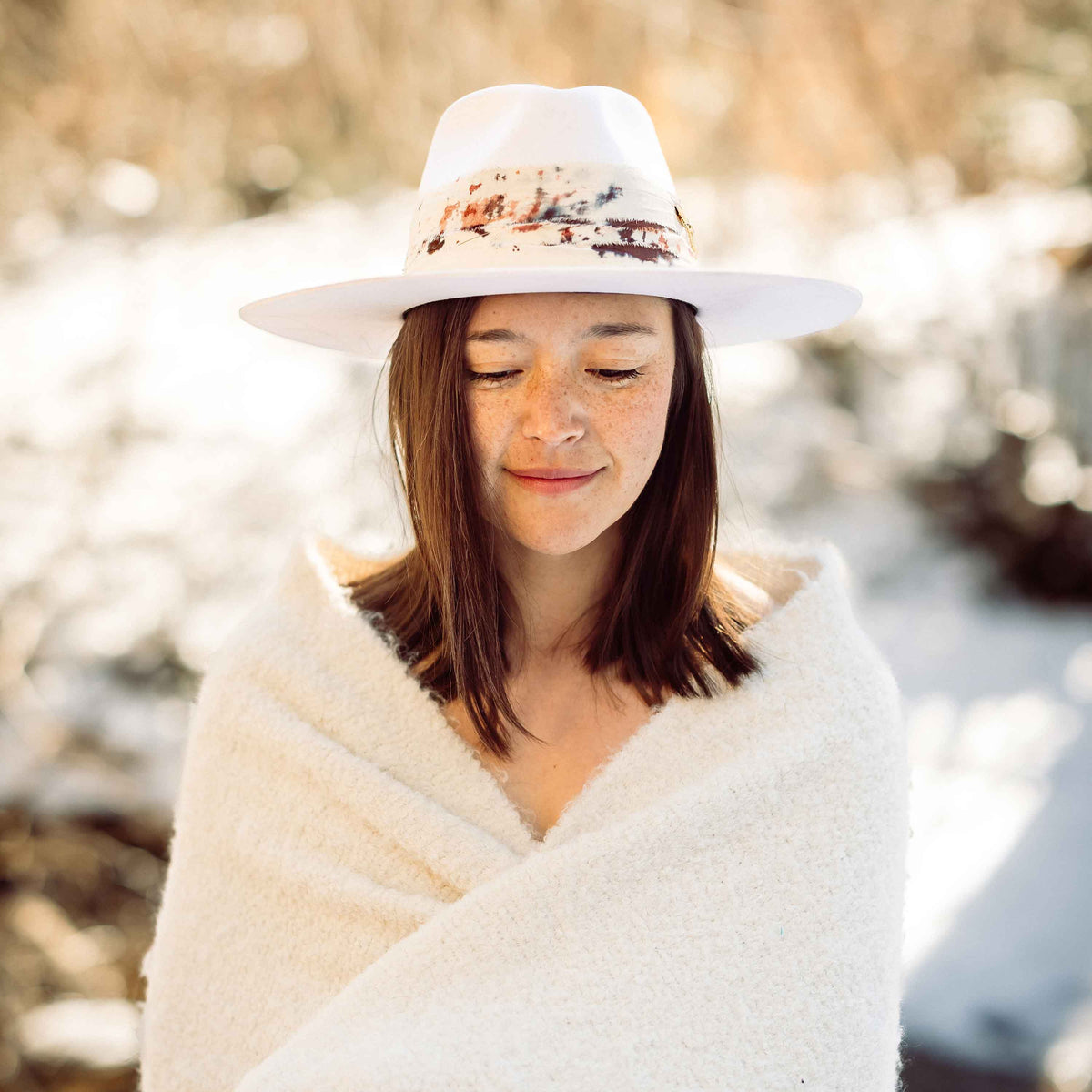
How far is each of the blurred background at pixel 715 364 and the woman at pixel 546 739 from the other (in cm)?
157

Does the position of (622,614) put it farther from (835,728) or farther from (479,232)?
(479,232)

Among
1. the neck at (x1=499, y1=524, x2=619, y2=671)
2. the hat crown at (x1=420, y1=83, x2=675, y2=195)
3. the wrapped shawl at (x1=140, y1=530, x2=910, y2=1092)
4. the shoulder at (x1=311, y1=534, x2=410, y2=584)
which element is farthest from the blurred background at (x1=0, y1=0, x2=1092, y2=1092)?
the hat crown at (x1=420, y1=83, x2=675, y2=195)

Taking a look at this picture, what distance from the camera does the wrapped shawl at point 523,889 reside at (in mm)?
1082

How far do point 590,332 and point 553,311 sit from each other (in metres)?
0.04

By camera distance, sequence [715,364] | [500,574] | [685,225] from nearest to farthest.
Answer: [685,225], [500,574], [715,364]

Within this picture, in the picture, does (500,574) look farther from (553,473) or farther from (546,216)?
(546,216)

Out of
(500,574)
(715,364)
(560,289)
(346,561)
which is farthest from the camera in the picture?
(715,364)

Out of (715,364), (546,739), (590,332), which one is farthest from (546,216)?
(715,364)

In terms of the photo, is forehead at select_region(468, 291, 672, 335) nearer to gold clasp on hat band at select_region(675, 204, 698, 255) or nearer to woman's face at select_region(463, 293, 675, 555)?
woman's face at select_region(463, 293, 675, 555)

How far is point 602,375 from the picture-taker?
1131mm

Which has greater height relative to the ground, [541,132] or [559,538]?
[541,132]

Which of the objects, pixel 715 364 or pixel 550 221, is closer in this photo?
pixel 550 221

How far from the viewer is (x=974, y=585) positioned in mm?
3865

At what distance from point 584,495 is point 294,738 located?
43 centimetres
